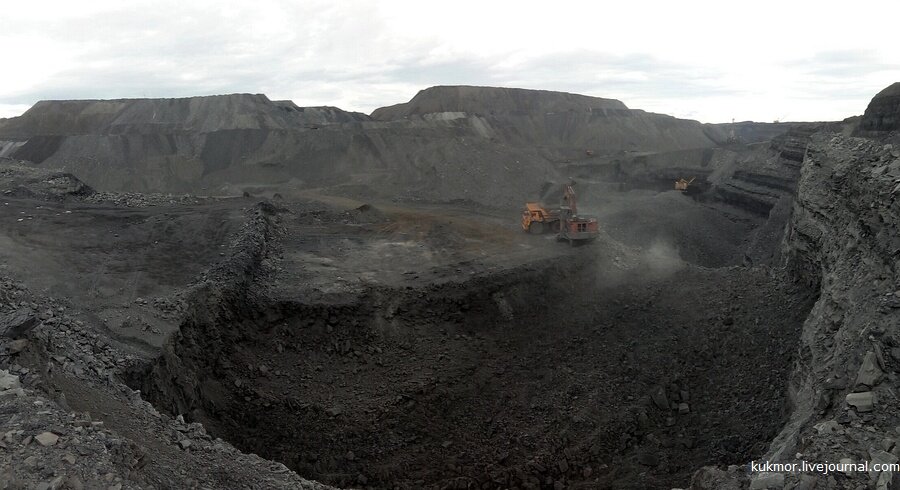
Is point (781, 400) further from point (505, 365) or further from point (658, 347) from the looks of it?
point (505, 365)

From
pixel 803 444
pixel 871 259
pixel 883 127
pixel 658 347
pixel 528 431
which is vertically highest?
pixel 883 127

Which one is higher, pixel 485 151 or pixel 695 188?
pixel 485 151

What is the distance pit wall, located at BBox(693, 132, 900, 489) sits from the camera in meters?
Answer: 6.53

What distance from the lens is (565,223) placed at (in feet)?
70.0

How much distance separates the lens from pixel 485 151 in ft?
136

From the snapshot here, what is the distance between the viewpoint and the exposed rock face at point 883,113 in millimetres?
25562

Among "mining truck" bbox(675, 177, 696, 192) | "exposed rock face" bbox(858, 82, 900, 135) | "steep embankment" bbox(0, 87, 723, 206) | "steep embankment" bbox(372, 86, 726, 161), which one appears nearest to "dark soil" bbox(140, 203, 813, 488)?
"exposed rock face" bbox(858, 82, 900, 135)

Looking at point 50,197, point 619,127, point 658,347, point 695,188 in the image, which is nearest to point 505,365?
point 658,347

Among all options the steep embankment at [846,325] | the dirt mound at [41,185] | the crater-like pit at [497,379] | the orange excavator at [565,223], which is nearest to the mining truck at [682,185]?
the orange excavator at [565,223]

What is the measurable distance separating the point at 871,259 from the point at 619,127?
60556mm

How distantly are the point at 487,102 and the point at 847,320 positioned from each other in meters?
62.6

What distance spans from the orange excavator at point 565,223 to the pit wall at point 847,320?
6.68 metres

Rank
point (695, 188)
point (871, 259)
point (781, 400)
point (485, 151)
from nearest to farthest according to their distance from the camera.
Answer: point (871, 259) < point (781, 400) < point (695, 188) < point (485, 151)

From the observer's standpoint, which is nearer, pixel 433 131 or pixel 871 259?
pixel 871 259
